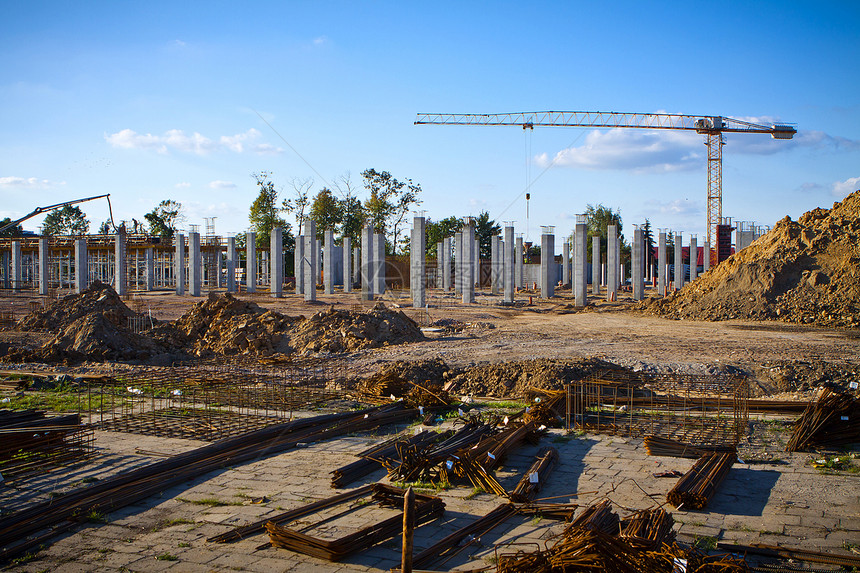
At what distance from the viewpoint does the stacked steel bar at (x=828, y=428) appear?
680cm

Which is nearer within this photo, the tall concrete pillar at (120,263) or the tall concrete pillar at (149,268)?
the tall concrete pillar at (120,263)

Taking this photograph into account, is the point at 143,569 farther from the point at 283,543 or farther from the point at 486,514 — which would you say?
the point at 486,514

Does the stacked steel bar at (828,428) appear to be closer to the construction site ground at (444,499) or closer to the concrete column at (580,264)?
the construction site ground at (444,499)

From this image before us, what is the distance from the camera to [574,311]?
27031 millimetres

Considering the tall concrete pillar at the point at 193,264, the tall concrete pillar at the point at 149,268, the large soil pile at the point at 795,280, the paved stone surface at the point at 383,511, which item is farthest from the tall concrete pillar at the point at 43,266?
the paved stone surface at the point at 383,511

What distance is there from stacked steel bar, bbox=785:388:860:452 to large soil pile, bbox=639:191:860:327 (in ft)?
52.2

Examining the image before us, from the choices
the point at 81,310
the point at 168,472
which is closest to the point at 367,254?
the point at 81,310

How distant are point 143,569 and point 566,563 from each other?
2.76 meters

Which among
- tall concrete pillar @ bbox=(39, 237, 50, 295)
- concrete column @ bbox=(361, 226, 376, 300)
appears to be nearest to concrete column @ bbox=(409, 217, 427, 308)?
concrete column @ bbox=(361, 226, 376, 300)

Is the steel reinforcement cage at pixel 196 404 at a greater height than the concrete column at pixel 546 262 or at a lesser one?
lesser

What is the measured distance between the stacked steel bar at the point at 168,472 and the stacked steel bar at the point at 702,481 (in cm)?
396

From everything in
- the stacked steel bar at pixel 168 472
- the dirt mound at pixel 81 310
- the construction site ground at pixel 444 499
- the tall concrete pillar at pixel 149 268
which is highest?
the tall concrete pillar at pixel 149 268

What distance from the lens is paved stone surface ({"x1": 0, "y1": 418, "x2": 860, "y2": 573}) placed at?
167 inches

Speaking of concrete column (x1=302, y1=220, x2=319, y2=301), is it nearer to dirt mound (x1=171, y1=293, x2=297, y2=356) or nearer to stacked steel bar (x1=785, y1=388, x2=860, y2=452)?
dirt mound (x1=171, y1=293, x2=297, y2=356)
